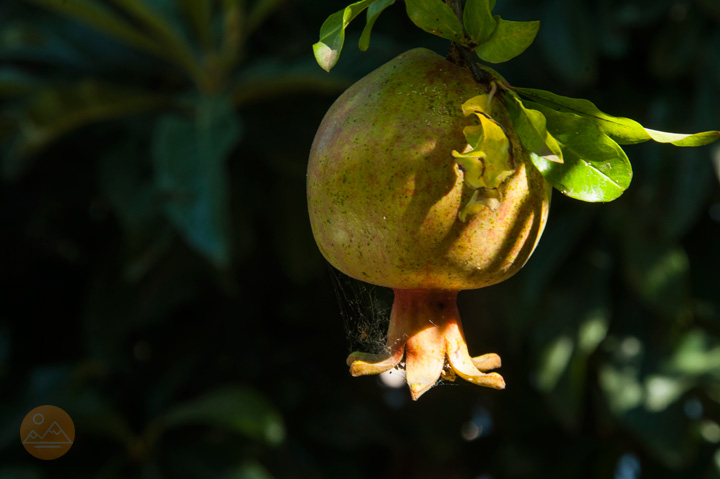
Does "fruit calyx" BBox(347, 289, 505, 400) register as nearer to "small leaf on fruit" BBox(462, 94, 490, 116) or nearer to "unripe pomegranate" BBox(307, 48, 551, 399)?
"unripe pomegranate" BBox(307, 48, 551, 399)

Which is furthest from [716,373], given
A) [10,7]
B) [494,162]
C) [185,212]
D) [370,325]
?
[10,7]

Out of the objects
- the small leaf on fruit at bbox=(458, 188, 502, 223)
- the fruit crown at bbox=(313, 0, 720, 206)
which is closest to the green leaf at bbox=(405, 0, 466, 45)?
the fruit crown at bbox=(313, 0, 720, 206)

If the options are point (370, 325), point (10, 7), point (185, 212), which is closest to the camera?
point (370, 325)

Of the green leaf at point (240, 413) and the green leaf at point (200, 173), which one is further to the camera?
the green leaf at point (240, 413)

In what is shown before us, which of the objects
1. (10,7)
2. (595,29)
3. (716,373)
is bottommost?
(716,373)

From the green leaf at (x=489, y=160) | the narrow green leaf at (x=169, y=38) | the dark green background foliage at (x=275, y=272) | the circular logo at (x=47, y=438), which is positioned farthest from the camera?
the narrow green leaf at (x=169, y=38)

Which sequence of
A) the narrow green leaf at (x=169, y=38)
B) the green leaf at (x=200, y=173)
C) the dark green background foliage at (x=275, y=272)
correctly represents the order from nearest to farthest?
the green leaf at (x=200, y=173), the dark green background foliage at (x=275, y=272), the narrow green leaf at (x=169, y=38)

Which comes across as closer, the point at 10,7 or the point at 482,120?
the point at 482,120

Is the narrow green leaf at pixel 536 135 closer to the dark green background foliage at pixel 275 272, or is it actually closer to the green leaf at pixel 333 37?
the green leaf at pixel 333 37

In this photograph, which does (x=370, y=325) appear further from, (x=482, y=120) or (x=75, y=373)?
(x=75, y=373)

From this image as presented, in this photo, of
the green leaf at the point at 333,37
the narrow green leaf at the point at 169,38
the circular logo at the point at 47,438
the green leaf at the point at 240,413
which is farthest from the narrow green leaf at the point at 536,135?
the narrow green leaf at the point at 169,38
